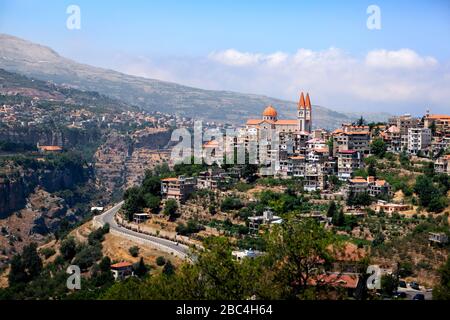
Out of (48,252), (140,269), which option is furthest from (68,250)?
(140,269)

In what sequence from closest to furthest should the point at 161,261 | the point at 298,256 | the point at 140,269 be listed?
1. the point at 298,256
2. the point at 140,269
3. the point at 161,261

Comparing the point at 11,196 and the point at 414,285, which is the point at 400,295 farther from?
the point at 11,196

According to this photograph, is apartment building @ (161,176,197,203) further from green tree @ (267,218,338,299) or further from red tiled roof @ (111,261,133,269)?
green tree @ (267,218,338,299)

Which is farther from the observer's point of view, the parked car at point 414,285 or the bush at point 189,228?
the bush at point 189,228

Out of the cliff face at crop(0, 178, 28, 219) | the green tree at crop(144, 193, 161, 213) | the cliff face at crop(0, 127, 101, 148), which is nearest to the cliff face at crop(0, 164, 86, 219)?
the cliff face at crop(0, 178, 28, 219)

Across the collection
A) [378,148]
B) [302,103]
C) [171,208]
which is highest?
[302,103]

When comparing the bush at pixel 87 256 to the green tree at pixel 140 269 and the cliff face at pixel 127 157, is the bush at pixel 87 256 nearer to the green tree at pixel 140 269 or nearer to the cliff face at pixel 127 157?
the green tree at pixel 140 269

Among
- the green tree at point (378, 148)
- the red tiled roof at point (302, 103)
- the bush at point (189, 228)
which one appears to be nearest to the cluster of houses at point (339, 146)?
the green tree at point (378, 148)
